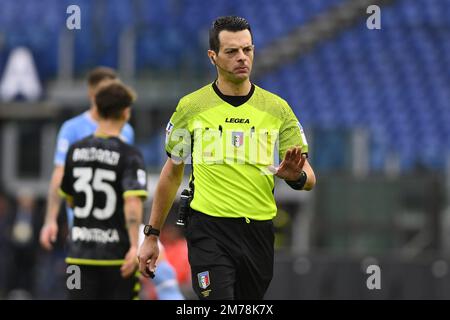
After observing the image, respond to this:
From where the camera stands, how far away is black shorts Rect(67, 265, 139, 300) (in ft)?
24.9

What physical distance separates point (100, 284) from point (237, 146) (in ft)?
6.77

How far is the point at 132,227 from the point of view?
24.8ft

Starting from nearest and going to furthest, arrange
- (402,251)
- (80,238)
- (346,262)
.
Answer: (80,238)
(346,262)
(402,251)

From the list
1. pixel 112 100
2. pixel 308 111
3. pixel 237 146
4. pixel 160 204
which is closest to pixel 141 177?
pixel 112 100

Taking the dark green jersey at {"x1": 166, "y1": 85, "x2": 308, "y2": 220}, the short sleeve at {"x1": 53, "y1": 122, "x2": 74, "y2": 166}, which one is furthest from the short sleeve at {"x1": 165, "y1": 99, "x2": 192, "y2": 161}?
the short sleeve at {"x1": 53, "y1": 122, "x2": 74, "y2": 166}

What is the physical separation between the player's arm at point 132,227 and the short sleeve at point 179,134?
1411 millimetres

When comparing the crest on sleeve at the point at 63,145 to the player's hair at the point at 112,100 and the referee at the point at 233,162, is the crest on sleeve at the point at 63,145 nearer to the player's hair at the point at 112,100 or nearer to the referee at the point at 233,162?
the player's hair at the point at 112,100

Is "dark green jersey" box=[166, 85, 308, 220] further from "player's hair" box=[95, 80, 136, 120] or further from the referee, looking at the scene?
"player's hair" box=[95, 80, 136, 120]

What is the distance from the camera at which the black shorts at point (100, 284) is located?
7598 millimetres

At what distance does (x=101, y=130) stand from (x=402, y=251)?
24.1 ft

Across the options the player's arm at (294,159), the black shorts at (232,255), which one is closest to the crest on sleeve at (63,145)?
the black shorts at (232,255)

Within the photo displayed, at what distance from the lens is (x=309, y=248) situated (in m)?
15.0
